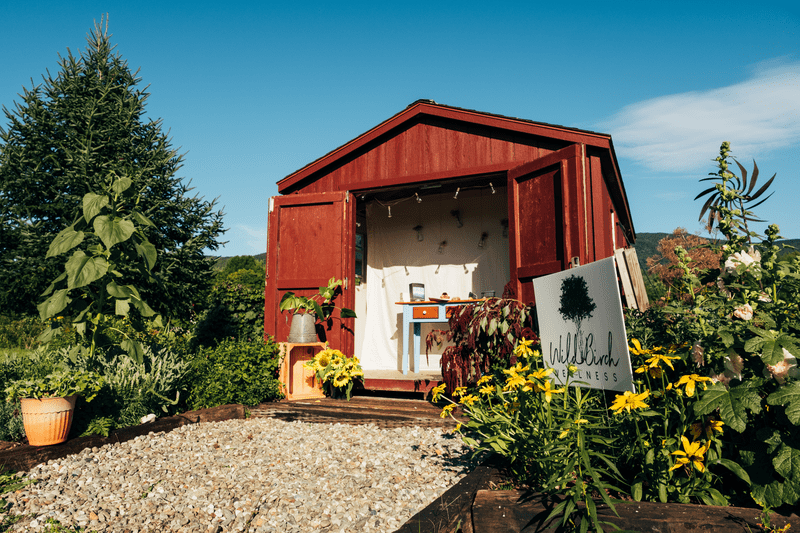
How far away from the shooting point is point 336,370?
4.67m

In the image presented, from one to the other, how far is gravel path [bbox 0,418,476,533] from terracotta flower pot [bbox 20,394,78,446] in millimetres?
186

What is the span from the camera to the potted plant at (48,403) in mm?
2664

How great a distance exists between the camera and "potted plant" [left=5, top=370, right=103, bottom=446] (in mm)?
2664

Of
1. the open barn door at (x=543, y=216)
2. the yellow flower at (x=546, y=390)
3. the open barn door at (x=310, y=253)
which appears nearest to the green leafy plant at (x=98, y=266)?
the open barn door at (x=310, y=253)

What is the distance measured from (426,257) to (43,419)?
5.36m

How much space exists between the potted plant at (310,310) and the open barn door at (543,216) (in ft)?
6.57

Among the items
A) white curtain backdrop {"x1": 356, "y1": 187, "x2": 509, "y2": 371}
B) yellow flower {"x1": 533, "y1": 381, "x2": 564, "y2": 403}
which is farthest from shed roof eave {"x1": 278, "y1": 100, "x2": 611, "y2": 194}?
yellow flower {"x1": 533, "y1": 381, "x2": 564, "y2": 403}

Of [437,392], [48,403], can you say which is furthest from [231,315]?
[437,392]

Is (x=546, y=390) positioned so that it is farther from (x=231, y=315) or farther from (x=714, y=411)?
(x=231, y=315)

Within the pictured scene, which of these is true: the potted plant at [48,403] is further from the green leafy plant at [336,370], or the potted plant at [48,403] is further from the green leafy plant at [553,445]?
the green leafy plant at [553,445]

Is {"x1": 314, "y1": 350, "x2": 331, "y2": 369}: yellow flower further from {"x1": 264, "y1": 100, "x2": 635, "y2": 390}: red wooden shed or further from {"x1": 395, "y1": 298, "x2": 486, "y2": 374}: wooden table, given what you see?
{"x1": 395, "y1": 298, "x2": 486, "y2": 374}: wooden table

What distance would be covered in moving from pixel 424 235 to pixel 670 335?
532 centimetres

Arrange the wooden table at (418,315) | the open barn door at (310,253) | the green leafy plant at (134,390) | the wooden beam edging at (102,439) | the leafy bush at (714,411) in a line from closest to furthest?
the leafy bush at (714,411)
the wooden beam edging at (102,439)
the green leafy plant at (134,390)
the open barn door at (310,253)
the wooden table at (418,315)

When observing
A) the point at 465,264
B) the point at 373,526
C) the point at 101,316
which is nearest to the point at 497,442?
the point at 373,526
